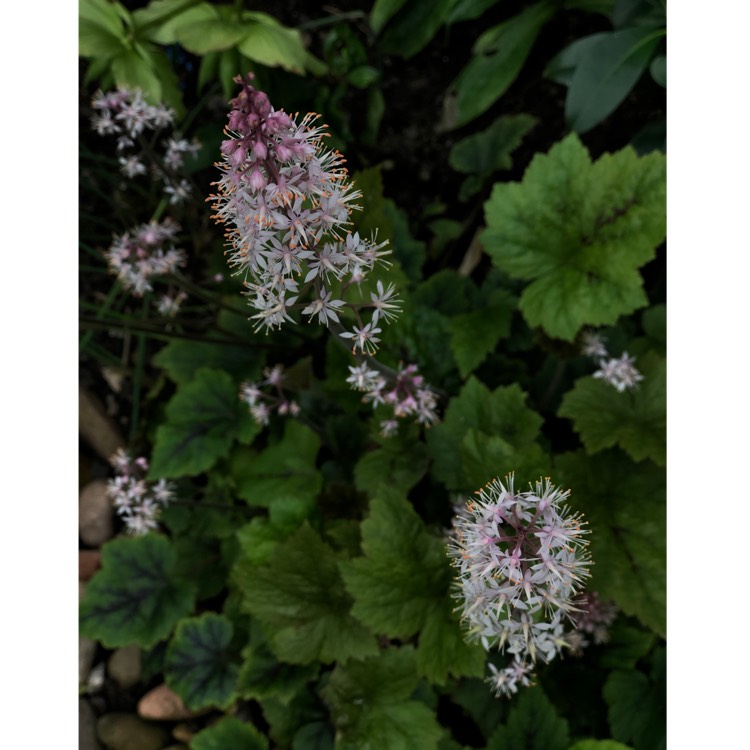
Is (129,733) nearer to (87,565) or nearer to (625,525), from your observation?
(87,565)

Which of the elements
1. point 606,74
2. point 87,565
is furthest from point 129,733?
point 606,74

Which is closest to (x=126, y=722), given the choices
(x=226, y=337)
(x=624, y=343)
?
(x=226, y=337)

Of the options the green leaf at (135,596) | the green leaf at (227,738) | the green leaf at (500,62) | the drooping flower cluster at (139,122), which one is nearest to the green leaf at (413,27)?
the green leaf at (500,62)

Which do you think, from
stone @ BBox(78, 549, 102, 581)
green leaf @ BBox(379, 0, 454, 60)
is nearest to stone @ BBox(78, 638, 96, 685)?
stone @ BBox(78, 549, 102, 581)

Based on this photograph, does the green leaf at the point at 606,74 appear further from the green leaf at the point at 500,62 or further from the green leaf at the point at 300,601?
the green leaf at the point at 300,601

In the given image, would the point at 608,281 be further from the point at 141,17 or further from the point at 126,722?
the point at 126,722
